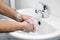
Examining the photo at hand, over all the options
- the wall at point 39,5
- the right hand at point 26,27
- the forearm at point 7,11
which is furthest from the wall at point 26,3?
the right hand at point 26,27

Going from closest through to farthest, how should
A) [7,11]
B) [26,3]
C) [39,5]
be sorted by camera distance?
[7,11], [39,5], [26,3]

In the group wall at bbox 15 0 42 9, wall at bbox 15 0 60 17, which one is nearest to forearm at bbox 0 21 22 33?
wall at bbox 15 0 60 17

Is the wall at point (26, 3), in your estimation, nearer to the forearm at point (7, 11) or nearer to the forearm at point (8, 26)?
the forearm at point (7, 11)

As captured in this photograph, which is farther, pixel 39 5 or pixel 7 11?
pixel 39 5

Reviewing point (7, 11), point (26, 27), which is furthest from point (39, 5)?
point (26, 27)

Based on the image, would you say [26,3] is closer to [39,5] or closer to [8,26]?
[39,5]

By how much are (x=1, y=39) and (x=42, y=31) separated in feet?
1.21

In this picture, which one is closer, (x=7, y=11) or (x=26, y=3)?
(x=7, y=11)

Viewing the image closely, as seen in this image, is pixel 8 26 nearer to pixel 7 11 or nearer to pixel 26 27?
pixel 26 27

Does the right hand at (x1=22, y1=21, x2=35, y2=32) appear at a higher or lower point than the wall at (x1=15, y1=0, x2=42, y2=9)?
lower

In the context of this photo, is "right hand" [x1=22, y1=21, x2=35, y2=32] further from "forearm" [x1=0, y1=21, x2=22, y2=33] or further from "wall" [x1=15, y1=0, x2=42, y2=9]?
"wall" [x1=15, y1=0, x2=42, y2=9]

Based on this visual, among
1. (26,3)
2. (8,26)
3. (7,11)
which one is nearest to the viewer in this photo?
(8,26)

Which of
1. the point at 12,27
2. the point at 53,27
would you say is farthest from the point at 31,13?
the point at 12,27

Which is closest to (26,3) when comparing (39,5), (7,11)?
(39,5)
